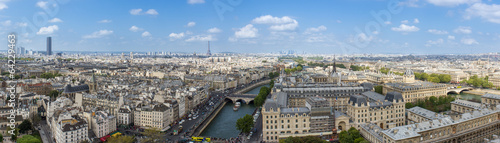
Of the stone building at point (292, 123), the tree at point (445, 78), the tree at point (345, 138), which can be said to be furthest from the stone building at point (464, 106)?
the tree at point (445, 78)

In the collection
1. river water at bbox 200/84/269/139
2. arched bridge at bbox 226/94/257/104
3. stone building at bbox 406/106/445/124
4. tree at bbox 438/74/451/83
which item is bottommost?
river water at bbox 200/84/269/139

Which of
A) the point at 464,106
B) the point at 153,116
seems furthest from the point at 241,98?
the point at 464,106

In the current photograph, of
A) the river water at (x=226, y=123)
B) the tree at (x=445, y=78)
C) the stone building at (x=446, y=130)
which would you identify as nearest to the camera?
the stone building at (x=446, y=130)

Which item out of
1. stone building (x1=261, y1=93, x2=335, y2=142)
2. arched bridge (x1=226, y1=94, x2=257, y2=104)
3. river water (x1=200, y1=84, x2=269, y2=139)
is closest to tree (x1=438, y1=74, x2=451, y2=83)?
arched bridge (x1=226, y1=94, x2=257, y2=104)

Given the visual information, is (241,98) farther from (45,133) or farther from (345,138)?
(45,133)

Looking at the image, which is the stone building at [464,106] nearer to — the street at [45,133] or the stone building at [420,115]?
the stone building at [420,115]

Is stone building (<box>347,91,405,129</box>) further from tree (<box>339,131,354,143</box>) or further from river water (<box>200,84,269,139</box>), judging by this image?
river water (<box>200,84,269,139</box>)

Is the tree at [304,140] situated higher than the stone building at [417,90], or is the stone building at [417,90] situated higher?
the stone building at [417,90]

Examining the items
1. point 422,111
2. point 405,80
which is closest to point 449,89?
point 405,80

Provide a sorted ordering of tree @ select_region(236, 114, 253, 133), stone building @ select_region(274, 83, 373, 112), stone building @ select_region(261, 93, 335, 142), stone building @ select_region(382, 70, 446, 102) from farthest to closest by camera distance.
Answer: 1. stone building @ select_region(382, 70, 446, 102)
2. stone building @ select_region(274, 83, 373, 112)
3. tree @ select_region(236, 114, 253, 133)
4. stone building @ select_region(261, 93, 335, 142)
